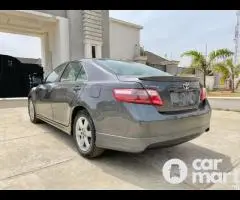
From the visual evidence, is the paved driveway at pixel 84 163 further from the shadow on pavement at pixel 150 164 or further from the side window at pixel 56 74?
the side window at pixel 56 74

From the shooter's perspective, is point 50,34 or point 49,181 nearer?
point 49,181

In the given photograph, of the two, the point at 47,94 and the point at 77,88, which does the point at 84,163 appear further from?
the point at 47,94

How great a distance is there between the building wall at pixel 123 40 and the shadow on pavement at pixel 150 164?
39.4ft

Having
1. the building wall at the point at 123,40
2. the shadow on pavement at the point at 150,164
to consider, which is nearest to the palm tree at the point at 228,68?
the building wall at the point at 123,40

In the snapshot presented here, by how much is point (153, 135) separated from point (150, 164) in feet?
2.18

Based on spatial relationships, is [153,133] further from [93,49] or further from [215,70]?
[215,70]

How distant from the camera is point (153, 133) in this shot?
2.61m

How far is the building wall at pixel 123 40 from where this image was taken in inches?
602

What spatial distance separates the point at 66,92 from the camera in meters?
3.67

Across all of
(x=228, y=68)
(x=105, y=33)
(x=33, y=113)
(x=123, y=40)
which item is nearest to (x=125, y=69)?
(x=33, y=113)

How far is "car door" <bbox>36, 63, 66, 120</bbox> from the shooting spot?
428 centimetres

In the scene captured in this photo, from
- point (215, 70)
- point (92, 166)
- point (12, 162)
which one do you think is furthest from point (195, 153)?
point (215, 70)

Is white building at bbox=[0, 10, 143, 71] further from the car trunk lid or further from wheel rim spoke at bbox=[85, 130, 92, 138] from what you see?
the car trunk lid
